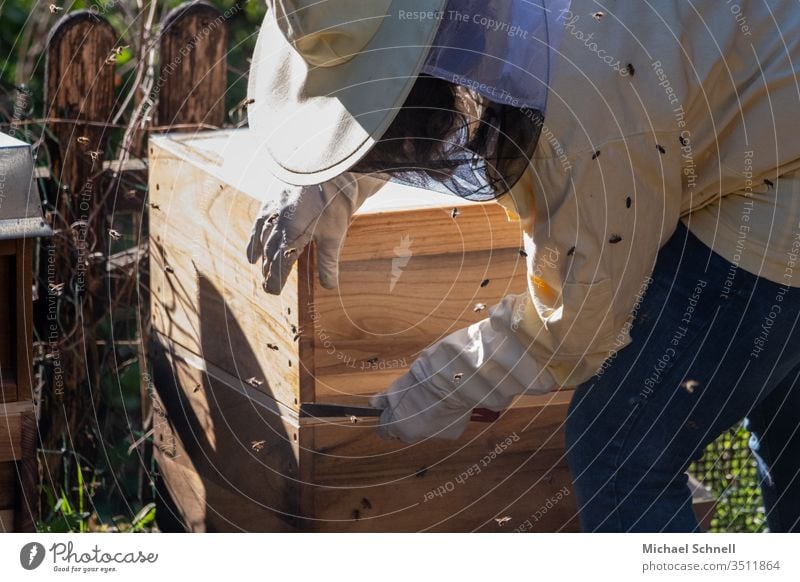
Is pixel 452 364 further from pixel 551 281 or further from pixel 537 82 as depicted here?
pixel 537 82

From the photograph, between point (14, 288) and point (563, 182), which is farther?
point (14, 288)

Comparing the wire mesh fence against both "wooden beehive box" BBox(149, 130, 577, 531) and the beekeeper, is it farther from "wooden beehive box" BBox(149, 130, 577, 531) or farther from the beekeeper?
the beekeeper

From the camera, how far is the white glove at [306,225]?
159 centimetres

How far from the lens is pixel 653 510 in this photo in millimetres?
1452

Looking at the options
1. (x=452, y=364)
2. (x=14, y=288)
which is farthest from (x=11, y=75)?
(x=452, y=364)

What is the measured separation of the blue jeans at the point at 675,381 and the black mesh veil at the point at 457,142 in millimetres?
262

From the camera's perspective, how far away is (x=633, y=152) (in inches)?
51.8

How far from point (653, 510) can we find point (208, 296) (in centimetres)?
84

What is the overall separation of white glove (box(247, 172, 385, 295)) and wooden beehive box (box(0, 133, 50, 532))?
31 centimetres

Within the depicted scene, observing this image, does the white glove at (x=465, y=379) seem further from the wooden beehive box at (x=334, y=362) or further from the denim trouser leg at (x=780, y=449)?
the denim trouser leg at (x=780, y=449)

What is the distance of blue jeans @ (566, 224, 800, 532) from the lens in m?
1.40

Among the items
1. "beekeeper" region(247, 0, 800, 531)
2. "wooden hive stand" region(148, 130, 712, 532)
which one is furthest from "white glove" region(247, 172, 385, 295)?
"beekeeper" region(247, 0, 800, 531)

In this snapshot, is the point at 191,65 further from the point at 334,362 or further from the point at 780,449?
the point at 780,449

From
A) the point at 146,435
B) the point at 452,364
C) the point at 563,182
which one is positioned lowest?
the point at 146,435
